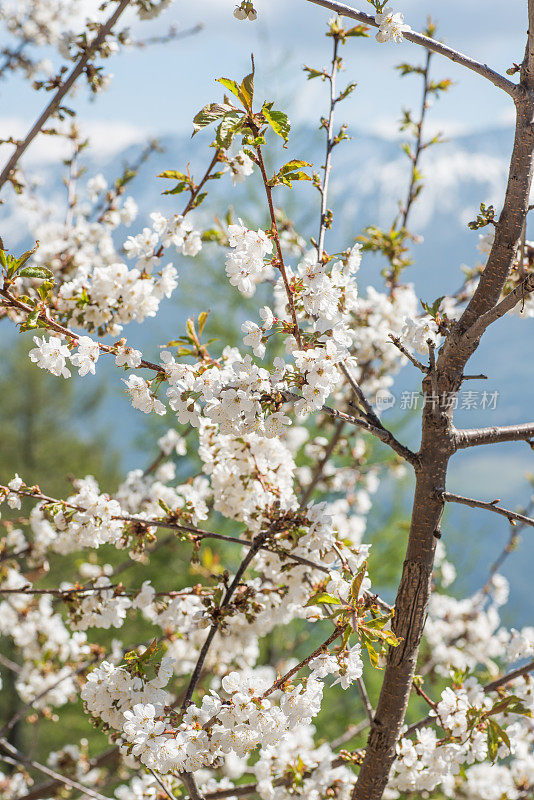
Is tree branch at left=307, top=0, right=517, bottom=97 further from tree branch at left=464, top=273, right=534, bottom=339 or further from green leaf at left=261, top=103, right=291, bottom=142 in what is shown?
tree branch at left=464, top=273, right=534, bottom=339

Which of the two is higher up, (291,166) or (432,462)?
(291,166)

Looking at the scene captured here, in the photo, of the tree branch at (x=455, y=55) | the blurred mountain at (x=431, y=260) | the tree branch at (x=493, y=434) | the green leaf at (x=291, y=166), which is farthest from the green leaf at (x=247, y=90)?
the tree branch at (x=493, y=434)

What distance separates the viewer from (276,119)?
1031 millimetres

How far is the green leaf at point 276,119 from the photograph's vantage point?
1.02m

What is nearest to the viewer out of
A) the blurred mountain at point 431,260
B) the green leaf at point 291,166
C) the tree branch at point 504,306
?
the tree branch at point 504,306

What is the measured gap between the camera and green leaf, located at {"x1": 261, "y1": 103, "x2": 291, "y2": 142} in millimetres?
1024

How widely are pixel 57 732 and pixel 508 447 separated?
94.1 feet

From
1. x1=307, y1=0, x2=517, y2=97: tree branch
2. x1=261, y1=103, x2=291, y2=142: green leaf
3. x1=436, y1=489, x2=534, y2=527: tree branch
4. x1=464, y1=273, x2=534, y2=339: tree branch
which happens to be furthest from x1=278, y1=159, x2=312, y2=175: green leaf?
x1=436, y1=489, x2=534, y2=527: tree branch

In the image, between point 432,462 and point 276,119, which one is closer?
point 276,119

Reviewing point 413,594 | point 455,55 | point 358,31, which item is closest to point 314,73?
point 358,31

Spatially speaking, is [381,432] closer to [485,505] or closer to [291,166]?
[485,505]

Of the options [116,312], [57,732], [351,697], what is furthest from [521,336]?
[116,312]

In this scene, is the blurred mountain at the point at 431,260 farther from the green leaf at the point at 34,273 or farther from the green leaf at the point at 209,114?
the green leaf at the point at 34,273

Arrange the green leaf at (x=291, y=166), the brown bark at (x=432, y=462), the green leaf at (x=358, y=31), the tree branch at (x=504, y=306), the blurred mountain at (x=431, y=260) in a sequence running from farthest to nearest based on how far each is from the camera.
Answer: the blurred mountain at (x=431, y=260) → the green leaf at (x=358, y=31) → the brown bark at (x=432, y=462) → the green leaf at (x=291, y=166) → the tree branch at (x=504, y=306)
